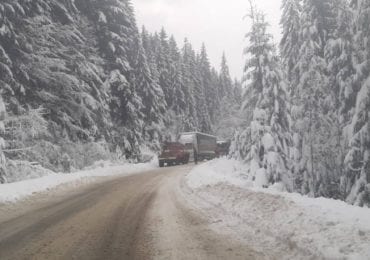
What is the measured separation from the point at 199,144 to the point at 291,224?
37244 mm

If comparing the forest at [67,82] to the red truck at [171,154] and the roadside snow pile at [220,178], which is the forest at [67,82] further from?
the roadside snow pile at [220,178]

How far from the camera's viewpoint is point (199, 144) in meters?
44.8

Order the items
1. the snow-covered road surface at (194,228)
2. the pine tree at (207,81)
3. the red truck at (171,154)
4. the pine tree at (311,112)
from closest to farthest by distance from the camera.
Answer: the snow-covered road surface at (194,228) < the pine tree at (311,112) < the red truck at (171,154) < the pine tree at (207,81)

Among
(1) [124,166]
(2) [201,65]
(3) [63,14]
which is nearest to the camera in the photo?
(3) [63,14]

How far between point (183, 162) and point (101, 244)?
98.6 feet

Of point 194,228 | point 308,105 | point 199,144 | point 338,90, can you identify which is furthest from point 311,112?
point 199,144

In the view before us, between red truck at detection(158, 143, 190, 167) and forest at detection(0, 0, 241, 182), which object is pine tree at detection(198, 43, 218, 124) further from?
red truck at detection(158, 143, 190, 167)

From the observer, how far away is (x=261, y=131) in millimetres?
19562

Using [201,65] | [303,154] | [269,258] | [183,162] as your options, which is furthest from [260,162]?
[201,65]

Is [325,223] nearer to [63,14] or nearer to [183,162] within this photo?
[63,14]

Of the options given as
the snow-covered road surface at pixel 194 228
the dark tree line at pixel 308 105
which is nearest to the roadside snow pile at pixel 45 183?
the snow-covered road surface at pixel 194 228

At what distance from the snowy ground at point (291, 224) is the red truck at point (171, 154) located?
2296 cm

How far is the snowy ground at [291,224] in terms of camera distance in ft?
19.8

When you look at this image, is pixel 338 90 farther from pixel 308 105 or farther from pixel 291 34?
pixel 291 34
